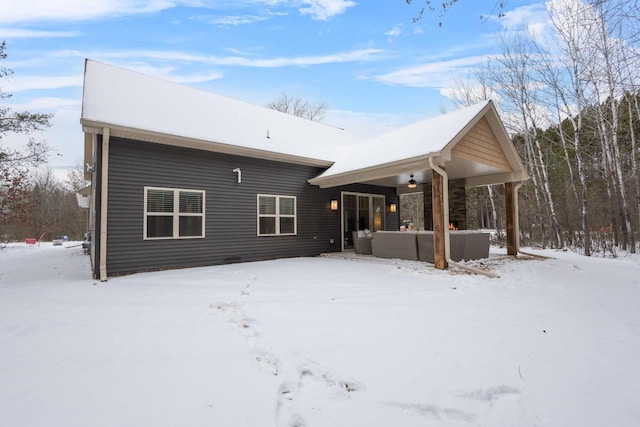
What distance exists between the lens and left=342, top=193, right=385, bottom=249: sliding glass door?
11.3 m

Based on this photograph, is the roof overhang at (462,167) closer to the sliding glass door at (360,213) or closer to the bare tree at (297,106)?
the sliding glass door at (360,213)

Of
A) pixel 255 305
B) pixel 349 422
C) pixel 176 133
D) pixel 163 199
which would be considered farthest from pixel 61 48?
pixel 349 422

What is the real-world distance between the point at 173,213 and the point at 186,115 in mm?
2805

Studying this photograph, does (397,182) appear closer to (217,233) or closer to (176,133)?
(217,233)

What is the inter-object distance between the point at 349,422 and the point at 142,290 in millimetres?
4550

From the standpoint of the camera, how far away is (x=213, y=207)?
7.98 m

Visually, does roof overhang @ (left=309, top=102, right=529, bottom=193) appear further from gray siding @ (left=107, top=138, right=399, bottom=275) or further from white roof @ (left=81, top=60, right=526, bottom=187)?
gray siding @ (left=107, top=138, right=399, bottom=275)

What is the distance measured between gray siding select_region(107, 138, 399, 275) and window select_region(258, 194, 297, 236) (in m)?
0.17

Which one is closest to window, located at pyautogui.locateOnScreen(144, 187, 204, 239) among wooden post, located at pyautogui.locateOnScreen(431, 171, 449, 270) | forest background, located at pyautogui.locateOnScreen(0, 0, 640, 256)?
wooden post, located at pyautogui.locateOnScreen(431, 171, 449, 270)

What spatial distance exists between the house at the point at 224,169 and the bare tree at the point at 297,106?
13.2 m

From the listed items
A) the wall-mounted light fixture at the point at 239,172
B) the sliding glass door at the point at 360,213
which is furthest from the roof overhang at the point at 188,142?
the sliding glass door at the point at 360,213

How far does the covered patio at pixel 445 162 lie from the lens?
6.70 metres

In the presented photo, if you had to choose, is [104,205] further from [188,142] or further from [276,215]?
[276,215]

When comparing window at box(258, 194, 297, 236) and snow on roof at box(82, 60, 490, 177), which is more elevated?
snow on roof at box(82, 60, 490, 177)
